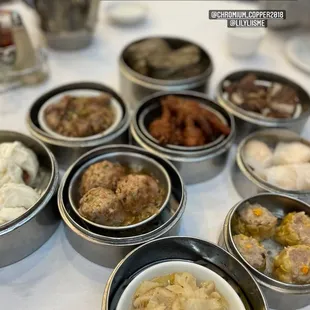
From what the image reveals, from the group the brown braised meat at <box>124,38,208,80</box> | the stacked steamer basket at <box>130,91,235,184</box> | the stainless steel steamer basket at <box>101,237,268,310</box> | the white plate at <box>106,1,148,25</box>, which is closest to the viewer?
the stainless steel steamer basket at <box>101,237,268,310</box>

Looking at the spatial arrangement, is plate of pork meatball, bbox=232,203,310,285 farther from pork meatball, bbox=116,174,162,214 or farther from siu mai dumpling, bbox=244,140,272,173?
pork meatball, bbox=116,174,162,214

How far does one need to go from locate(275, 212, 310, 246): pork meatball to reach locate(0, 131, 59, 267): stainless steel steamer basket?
1.12 m

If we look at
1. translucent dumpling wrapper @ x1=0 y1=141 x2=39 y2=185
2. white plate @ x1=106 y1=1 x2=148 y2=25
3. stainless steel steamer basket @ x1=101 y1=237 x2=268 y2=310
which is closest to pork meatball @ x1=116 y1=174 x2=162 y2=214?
stainless steel steamer basket @ x1=101 y1=237 x2=268 y2=310

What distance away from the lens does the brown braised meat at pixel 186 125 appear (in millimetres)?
2338

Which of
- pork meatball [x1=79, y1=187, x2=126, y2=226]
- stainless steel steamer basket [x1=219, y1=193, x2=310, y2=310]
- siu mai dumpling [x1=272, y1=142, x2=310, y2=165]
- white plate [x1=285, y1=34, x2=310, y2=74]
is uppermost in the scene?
pork meatball [x1=79, y1=187, x2=126, y2=226]

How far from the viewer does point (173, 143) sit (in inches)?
92.0

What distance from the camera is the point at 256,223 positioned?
1946 mm

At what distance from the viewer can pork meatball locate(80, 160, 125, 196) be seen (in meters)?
2.03

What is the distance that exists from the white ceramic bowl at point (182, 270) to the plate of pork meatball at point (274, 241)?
183 mm

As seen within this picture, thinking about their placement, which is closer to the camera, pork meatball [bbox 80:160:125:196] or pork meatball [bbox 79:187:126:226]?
pork meatball [bbox 79:187:126:226]

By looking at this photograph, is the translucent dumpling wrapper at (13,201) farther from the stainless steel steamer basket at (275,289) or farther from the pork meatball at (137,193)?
the stainless steel steamer basket at (275,289)

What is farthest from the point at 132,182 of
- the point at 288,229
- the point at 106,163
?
the point at 288,229

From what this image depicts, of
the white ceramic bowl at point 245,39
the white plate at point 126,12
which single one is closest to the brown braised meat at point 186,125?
the white ceramic bowl at point 245,39

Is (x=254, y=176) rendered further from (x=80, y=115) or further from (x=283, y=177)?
(x=80, y=115)
